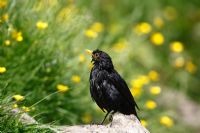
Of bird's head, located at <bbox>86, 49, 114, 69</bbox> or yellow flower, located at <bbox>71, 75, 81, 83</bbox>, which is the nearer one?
bird's head, located at <bbox>86, 49, 114, 69</bbox>

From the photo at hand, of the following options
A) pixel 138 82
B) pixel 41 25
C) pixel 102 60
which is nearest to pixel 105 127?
pixel 102 60

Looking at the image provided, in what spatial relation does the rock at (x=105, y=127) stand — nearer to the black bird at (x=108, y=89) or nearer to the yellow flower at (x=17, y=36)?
the black bird at (x=108, y=89)

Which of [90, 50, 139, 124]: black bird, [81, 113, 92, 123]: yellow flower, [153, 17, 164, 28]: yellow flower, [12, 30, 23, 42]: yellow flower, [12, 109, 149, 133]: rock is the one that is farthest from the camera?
[153, 17, 164, 28]: yellow flower

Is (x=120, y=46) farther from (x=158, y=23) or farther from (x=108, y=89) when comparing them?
(x=108, y=89)

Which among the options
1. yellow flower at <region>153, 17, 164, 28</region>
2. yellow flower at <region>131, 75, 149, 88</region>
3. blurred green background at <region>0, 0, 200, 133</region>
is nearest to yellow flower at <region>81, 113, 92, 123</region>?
blurred green background at <region>0, 0, 200, 133</region>

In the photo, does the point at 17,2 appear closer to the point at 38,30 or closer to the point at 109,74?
the point at 38,30

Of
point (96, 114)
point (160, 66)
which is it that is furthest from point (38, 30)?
point (160, 66)

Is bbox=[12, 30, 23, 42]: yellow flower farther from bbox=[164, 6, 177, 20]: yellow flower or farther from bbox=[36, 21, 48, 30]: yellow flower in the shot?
bbox=[164, 6, 177, 20]: yellow flower

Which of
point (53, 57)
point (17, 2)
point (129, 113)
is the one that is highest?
point (17, 2)
